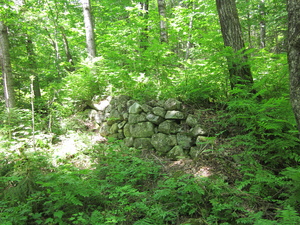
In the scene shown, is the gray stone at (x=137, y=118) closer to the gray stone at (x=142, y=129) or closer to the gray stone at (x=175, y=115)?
the gray stone at (x=142, y=129)

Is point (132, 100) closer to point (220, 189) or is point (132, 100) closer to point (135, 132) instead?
point (135, 132)

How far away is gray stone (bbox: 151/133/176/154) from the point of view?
14.6ft

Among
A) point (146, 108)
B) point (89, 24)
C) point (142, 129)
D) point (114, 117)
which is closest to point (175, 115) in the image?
point (146, 108)

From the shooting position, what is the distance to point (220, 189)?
265 centimetres

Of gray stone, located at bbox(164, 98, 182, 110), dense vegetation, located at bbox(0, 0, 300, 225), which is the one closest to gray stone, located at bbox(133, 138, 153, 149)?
dense vegetation, located at bbox(0, 0, 300, 225)

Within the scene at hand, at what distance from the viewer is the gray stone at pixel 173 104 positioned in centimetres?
459

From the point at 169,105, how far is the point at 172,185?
2.20 m

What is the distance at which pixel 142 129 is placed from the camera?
4.95 m

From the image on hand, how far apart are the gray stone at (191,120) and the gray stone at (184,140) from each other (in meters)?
0.30

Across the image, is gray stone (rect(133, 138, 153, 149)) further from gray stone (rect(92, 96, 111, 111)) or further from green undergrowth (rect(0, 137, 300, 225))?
gray stone (rect(92, 96, 111, 111))

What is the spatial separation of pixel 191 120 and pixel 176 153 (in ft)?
2.71

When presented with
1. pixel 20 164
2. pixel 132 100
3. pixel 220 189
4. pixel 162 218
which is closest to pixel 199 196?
pixel 220 189

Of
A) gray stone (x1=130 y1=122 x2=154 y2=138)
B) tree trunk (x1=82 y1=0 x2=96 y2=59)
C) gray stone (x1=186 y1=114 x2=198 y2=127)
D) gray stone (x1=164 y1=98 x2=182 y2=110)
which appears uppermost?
tree trunk (x1=82 y1=0 x2=96 y2=59)

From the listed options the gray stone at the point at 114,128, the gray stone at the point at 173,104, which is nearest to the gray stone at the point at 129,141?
the gray stone at the point at 114,128
